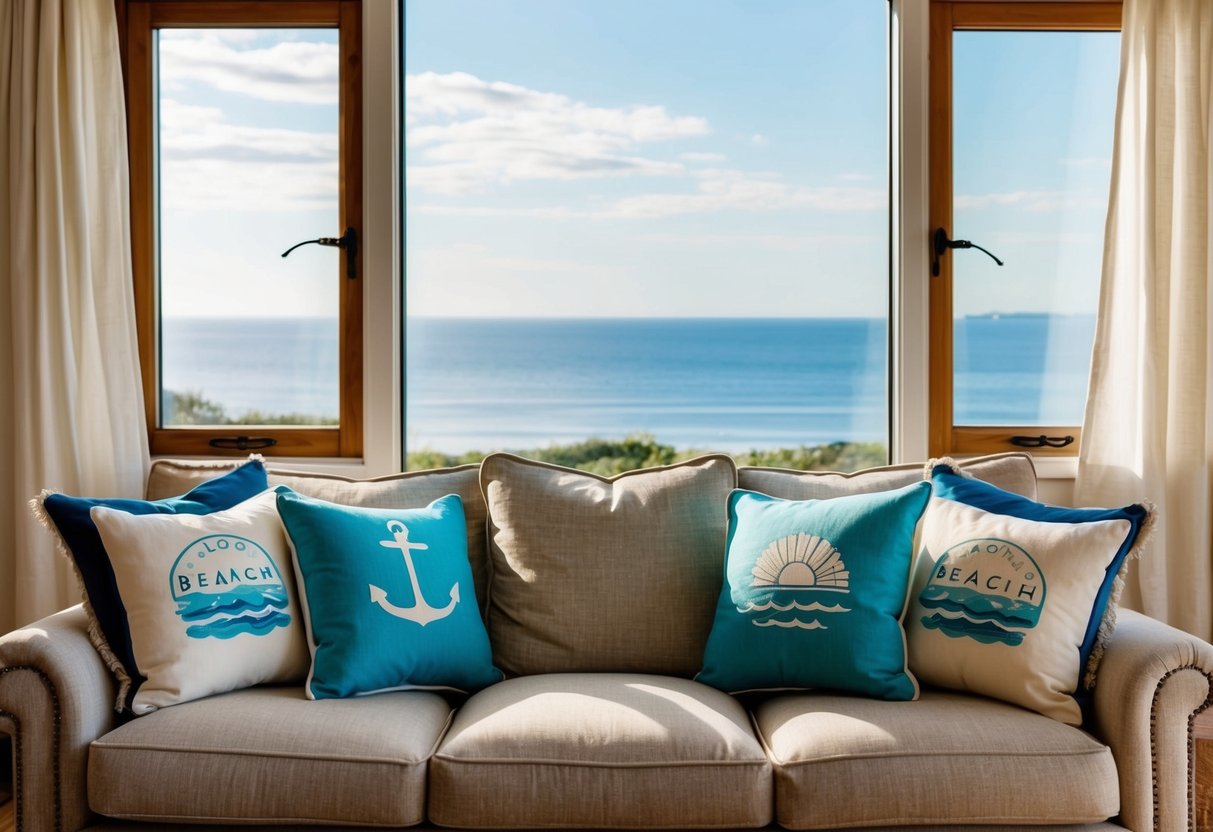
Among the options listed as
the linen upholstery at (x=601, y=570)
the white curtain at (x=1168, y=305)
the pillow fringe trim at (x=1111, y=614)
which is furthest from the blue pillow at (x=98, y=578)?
the white curtain at (x=1168, y=305)

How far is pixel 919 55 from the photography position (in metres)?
2.98

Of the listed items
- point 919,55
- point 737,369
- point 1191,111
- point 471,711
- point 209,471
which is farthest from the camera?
point 737,369

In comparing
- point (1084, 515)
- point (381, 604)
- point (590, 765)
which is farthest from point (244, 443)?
point (1084, 515)

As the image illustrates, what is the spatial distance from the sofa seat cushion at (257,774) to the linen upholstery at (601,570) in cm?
51

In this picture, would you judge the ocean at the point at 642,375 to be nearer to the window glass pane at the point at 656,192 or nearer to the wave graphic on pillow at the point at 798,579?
the window glass pane at the point at 656,192

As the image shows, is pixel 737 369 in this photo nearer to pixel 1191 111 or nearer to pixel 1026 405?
pixel 1026 405

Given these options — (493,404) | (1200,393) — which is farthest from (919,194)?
(493,404)

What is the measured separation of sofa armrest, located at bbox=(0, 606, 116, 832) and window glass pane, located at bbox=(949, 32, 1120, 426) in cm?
258

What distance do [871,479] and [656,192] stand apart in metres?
1.26

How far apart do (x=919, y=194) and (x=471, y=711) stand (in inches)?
81.1

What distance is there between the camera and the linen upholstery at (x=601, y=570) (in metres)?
2.24

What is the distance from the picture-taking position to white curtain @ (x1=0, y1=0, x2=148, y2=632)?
2.77m

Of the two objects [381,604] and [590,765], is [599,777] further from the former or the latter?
[381,604]

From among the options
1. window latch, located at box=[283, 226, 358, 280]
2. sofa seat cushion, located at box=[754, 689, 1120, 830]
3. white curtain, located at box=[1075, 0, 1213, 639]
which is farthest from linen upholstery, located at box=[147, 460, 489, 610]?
white curtain, located at box=[1075, 0, 1213, 639]
